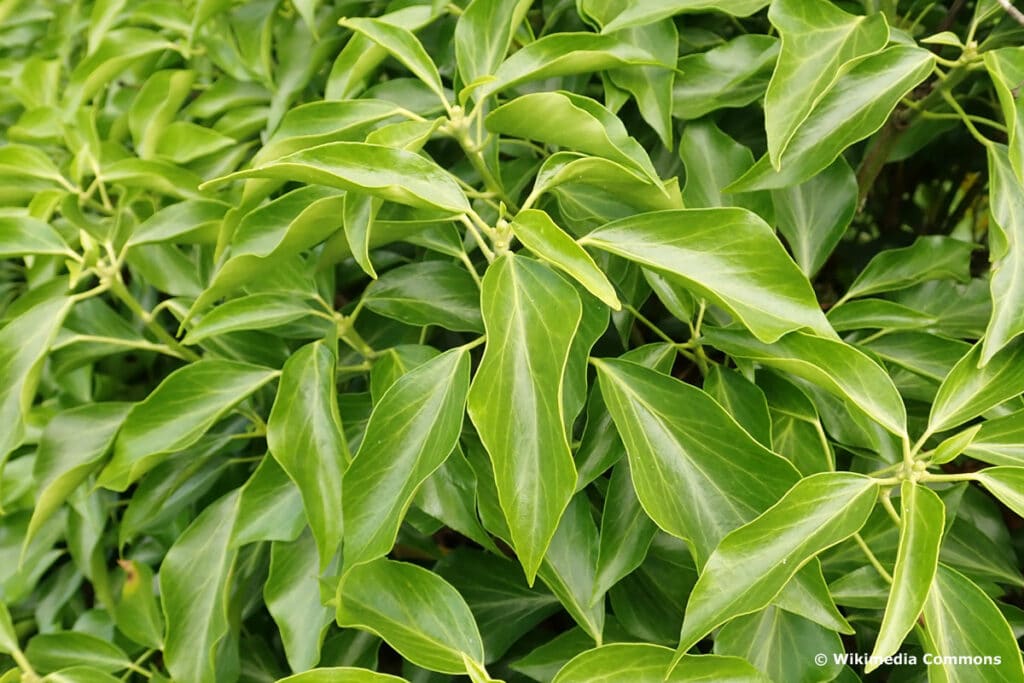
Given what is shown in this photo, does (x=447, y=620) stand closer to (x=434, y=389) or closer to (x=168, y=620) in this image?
(x=434, y=389)

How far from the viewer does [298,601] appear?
2.28 feet

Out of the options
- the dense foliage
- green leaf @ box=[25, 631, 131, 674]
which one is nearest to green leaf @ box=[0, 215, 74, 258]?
the dense foliage

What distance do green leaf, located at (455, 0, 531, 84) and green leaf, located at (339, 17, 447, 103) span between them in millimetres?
29

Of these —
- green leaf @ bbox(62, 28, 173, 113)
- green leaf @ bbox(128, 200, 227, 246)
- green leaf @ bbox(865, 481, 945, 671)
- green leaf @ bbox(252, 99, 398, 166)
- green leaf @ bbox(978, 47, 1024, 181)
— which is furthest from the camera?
green leaf @ bbox(62, 28, 173, 113)

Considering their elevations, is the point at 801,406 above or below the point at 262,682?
above

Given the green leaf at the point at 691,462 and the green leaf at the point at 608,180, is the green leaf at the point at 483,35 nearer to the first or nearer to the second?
the green leaf at the point at 608,180

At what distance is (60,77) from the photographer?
122 centimetres

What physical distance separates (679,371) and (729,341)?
33cm

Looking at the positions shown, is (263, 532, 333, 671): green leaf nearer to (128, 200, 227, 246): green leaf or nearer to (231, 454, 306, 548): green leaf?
(231, 454, 306, 548): green leaf

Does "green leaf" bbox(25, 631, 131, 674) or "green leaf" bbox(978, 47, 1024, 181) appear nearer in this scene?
"green leaf" bbox(978, 47, 1024, 181)

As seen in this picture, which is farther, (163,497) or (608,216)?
(163,497)

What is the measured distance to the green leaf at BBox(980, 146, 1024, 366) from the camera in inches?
22.2

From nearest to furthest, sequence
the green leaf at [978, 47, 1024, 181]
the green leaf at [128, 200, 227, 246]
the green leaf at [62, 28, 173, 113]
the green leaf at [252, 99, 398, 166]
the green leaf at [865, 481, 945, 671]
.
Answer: the green leaf at [865, 481, 945, 671]
the green leaf at [978, 47, 1024, 181]
the green leaf at [252, 99, 398, 166]
the green leaf at [128, 200, 227, 246]
the green leaf at [62, 28, 173, 113]

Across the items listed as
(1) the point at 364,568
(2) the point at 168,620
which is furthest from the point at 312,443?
(2) the point at 168,620
